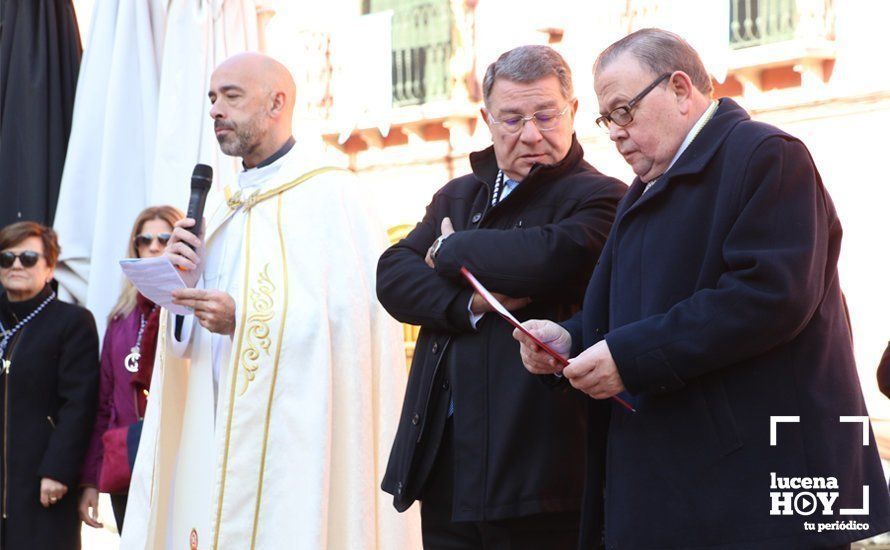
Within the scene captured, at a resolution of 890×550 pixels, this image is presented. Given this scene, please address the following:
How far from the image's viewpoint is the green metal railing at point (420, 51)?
56.0ft

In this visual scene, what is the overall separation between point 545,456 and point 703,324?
2.83 feet

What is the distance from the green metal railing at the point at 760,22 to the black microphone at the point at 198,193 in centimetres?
1007

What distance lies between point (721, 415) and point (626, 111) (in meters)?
0.77

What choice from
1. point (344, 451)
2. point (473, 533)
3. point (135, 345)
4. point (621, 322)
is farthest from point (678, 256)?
point (135, 345)

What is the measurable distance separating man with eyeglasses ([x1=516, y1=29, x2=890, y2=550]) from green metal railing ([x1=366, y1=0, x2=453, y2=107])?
13510mm

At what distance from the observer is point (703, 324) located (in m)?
3.27

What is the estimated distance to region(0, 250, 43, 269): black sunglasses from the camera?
663 cm

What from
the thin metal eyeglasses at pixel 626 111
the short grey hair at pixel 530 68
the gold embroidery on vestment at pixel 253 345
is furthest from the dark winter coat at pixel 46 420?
the thin metal eyeglasses at pixel 626 111

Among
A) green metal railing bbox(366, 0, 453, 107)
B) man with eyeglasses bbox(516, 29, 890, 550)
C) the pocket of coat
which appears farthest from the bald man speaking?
green metal railing bbox(366, 0, 453, 107)

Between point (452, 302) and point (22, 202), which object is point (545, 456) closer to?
point (452, 302)

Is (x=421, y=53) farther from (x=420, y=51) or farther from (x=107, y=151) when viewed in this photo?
(x=107, y=151)

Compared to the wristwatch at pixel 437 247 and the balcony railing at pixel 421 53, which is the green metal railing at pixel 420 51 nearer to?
the balcony railing at pixel 421 53

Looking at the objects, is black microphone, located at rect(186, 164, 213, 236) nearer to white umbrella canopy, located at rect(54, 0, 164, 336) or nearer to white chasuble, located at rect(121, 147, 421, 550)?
white chasuble, located at rect(121, 147, 421, 550)

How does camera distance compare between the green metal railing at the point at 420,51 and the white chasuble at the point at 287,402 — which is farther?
the green metal railing at the point at 420,51
